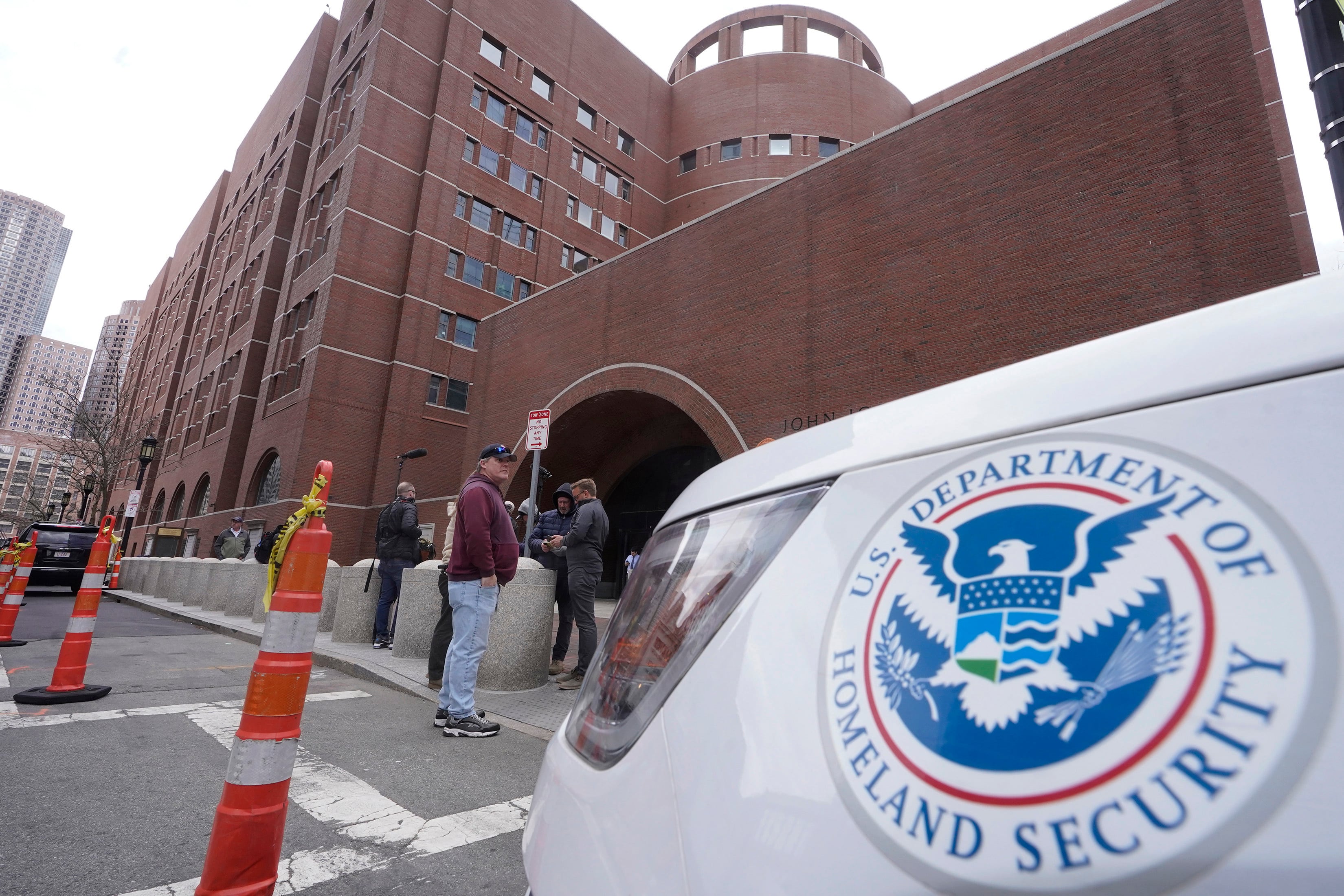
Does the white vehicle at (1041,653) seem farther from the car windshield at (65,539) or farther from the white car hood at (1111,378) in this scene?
the car windshield at (65,539)

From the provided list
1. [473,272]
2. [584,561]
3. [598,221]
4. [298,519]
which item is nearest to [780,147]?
[598,221]

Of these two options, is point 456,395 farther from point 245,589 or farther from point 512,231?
point 245,589

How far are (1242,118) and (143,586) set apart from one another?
25.9 m

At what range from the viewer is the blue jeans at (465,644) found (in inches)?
182

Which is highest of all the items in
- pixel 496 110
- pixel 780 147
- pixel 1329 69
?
pixel 780 147

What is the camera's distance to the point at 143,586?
62.6 ft

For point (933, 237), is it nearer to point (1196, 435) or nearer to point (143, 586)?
point (1196, 435)

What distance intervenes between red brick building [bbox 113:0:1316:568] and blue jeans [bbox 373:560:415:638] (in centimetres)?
692

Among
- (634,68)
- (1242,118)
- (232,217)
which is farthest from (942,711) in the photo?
(232,217)

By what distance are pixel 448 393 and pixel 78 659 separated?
2517 cm

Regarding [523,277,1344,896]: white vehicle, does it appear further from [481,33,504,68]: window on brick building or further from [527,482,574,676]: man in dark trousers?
[481,33,504,68]: window on brick building

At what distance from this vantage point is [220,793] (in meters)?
3.27

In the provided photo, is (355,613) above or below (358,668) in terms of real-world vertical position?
above

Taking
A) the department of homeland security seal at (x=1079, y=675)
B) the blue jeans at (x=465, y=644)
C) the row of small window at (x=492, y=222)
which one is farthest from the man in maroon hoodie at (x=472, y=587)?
the row of small window at (x=492, y=222)
